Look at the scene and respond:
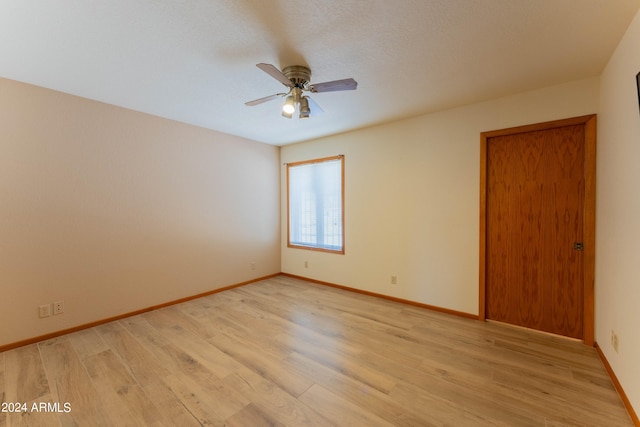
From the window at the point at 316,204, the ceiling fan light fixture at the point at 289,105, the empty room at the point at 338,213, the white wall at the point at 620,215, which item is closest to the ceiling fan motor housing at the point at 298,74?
the empty room at the point at 338,213

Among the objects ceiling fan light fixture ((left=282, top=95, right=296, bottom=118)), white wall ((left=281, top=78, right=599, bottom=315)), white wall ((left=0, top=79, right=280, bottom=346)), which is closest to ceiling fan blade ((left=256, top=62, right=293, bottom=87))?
ceiling fan light fixture ((left=282, top=95, right=296, bottom=118))

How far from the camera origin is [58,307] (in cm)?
262

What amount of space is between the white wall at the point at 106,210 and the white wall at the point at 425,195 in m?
1.86

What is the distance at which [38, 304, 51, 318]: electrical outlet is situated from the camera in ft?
8.29

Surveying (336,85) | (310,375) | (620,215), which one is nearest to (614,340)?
(620,215)

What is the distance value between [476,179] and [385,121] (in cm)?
138

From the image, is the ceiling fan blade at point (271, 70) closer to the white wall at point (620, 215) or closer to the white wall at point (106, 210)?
the white wall at point (620, 215)

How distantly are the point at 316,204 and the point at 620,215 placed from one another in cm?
344

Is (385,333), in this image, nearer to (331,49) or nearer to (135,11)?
(331,49)

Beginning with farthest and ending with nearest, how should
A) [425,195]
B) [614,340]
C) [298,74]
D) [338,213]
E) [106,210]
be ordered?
1. [338,213]
2. [425,195]
3. [106,210]
4. [298,74]
5. [614,340]

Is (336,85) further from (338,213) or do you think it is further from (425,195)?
(338,213)

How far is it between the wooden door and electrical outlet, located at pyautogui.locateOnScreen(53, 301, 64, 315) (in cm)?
454

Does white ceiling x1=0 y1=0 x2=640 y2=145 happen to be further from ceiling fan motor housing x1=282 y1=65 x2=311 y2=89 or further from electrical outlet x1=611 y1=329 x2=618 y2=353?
electrical outlet x1=611 y1=329 x2=618 y2=353

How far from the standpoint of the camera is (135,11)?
1562 mm
